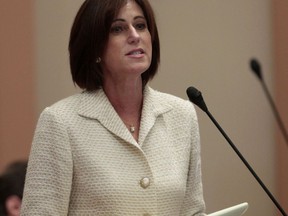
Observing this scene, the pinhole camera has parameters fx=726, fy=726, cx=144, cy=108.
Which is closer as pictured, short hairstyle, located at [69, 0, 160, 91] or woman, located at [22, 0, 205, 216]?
woman, located at [22, 0, 205, 216]

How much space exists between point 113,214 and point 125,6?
656 mm

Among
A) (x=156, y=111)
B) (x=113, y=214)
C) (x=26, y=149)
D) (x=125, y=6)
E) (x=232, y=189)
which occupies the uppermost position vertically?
(x=125, y=6)

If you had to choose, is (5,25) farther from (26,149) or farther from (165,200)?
(165,200)

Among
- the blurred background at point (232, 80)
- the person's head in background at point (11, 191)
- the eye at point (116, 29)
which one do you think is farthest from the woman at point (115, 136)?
the blurred background at point (232, 80)

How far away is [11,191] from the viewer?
314 cm

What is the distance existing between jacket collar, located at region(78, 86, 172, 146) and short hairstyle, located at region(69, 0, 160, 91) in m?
0.04

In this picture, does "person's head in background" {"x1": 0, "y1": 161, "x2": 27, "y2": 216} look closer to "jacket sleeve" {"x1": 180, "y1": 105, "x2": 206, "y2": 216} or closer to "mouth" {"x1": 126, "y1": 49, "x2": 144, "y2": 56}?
"jacket sleeve" {"x1": 180, "y1": 105, "x2": 206, "y2": 216}

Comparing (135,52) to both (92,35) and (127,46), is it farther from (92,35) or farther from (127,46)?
(92,35)

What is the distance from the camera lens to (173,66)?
181 inches

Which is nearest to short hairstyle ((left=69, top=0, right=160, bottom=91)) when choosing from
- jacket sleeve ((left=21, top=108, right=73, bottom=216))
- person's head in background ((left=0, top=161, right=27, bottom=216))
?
jacket sleeve ((left=21, top=108, right=73, bottom=216))

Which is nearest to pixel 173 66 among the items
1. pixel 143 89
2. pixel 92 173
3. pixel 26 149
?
pixel 26 149

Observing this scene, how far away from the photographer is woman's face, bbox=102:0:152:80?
7.41 feet

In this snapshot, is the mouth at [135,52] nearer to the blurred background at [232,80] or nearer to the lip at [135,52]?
the lip at [135,52]

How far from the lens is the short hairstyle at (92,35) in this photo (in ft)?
7.39
